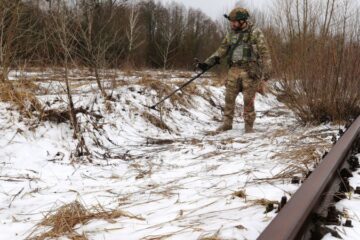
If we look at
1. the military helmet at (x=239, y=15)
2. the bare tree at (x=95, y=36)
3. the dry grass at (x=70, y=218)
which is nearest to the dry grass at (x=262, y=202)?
the dry grass at (x=70, y=218)

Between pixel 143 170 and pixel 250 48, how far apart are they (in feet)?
9.98

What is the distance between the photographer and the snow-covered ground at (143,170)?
2.47 metres

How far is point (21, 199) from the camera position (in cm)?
351

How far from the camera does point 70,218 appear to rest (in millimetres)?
2732

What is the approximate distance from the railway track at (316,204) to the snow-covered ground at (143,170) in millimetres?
205

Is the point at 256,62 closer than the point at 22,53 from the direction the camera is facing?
No

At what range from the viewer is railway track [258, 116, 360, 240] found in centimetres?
167

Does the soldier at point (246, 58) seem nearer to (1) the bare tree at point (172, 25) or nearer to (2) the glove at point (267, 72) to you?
(2) the glove at point (267, 72)

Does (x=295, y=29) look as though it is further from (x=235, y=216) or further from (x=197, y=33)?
(x=197, y=33)

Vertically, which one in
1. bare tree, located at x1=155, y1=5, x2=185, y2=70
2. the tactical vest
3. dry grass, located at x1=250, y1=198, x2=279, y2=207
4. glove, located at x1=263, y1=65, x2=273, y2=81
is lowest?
dry grass, located at x1=250, y1=198, x2=279, y2=207

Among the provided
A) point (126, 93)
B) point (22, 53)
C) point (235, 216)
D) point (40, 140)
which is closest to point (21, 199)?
point (40, 140)

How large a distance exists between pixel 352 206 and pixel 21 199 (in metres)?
2.63

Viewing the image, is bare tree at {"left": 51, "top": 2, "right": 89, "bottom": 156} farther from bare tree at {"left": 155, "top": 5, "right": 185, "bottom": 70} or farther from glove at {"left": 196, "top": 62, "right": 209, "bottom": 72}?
bare tree at {"left": 155, "top": 5, "right": 185, "bottom": 70}

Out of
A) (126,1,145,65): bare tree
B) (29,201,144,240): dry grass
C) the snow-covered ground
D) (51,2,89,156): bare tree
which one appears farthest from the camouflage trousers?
(29,201,144,240): dry grass
